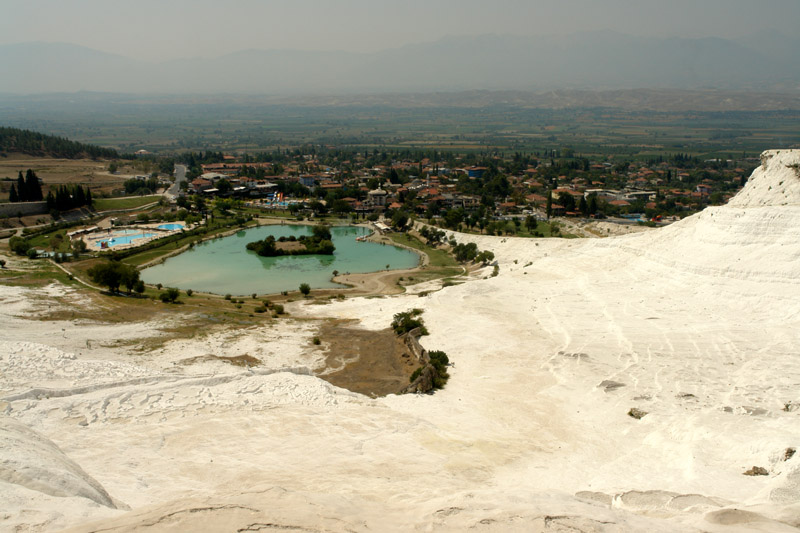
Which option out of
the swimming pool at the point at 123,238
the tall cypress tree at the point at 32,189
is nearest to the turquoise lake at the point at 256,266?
the swimming pool at the point at 123,238

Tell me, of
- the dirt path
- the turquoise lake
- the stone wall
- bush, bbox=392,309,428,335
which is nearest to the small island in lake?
the turquoise lake

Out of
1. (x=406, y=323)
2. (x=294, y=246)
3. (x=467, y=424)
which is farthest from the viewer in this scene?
(x=294, y=246)

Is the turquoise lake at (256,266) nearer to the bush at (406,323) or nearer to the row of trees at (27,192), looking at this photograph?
the bush at (406,323)

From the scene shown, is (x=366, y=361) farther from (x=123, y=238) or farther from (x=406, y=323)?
(x=123, y=238)

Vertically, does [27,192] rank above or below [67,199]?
above

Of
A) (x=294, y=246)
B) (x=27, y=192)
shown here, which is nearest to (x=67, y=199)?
(x=27, y=192)

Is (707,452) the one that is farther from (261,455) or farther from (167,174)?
(167,174)

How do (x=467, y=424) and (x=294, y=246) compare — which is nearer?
(x=467, y=424)
